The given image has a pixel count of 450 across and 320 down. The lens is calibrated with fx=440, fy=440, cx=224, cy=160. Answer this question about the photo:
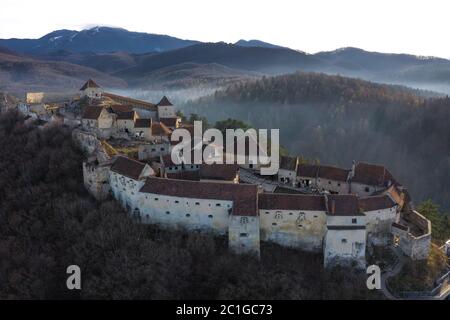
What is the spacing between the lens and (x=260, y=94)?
562 ft

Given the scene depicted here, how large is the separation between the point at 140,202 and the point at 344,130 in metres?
109

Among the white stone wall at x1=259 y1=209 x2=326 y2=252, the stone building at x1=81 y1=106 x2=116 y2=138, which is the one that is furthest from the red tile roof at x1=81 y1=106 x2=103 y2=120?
the white stone wall at x1=259 y1=209 x2=326 y2=252

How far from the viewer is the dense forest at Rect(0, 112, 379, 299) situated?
136 feet

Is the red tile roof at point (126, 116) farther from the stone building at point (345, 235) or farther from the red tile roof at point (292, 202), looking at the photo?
the stone building at point (345, 235)

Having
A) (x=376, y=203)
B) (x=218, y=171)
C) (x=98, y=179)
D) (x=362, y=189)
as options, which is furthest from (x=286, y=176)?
(x=98, y=179)

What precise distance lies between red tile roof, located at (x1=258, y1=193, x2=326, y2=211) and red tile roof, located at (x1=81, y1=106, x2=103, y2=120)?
31.2 m

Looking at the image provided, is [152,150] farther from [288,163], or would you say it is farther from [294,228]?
[294,228]

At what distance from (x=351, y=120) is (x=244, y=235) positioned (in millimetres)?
117136

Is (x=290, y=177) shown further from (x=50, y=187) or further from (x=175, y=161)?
(x=50, y=187)

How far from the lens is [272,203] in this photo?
147 ft

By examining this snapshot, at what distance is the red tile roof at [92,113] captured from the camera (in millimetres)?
64356

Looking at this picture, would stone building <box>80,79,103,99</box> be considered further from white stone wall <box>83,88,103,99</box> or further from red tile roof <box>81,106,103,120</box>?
red tile roof <box>81,106,103,120</box>

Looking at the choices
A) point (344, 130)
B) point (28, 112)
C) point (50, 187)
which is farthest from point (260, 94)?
point (50, 187)

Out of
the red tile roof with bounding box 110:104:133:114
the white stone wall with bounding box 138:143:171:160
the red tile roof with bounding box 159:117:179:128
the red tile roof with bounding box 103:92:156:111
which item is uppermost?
the red tile roof with bounding box 103:92:156:111
